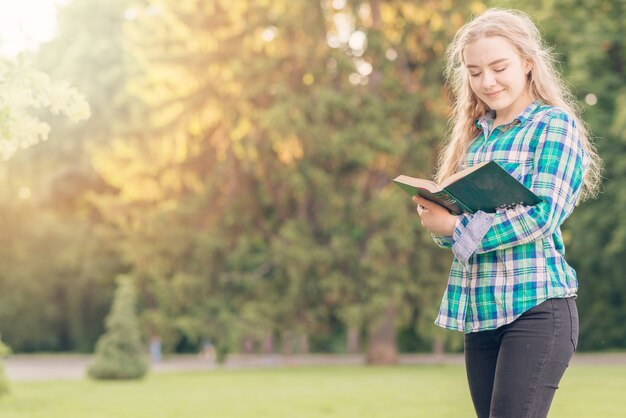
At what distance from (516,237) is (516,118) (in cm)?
39

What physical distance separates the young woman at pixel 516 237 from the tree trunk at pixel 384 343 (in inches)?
882

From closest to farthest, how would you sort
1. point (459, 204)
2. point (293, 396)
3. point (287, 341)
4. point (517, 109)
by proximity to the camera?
point (459, 204)
point (517, 109)
point (293, 396)
point (287, 341)

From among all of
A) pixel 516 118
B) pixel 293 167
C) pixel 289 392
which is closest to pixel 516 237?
pixel 516 118

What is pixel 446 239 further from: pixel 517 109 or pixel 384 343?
pixel 384 343

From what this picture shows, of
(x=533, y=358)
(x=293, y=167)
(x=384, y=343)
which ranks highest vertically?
(x=293, y=167)

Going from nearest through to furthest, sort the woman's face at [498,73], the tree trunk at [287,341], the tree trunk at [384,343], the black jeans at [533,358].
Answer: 1. the black jeans at [533,358]
2. the woman's face at [498,73]
3. the tree trunk at [384,343]
4. the tree trunk at [287,341]

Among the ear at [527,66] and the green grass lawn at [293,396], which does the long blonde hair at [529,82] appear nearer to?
the ear at [527,66]

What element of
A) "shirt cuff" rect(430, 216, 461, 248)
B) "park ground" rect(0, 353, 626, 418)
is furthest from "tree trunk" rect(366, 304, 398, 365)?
"shirt cuff" rect(430, 216, 461, 248)

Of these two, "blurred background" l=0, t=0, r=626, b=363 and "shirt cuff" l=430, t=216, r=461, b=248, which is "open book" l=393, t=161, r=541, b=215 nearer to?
"shirt cuff" l=430, t=216, r=461, b=248

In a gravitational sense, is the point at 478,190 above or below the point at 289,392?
above

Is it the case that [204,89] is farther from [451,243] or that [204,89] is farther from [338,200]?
[451,243]

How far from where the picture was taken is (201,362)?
96.0 ft

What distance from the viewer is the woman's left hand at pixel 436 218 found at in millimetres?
3016

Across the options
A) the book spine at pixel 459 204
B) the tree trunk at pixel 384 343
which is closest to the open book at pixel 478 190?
the book spine at pixel 459 204
